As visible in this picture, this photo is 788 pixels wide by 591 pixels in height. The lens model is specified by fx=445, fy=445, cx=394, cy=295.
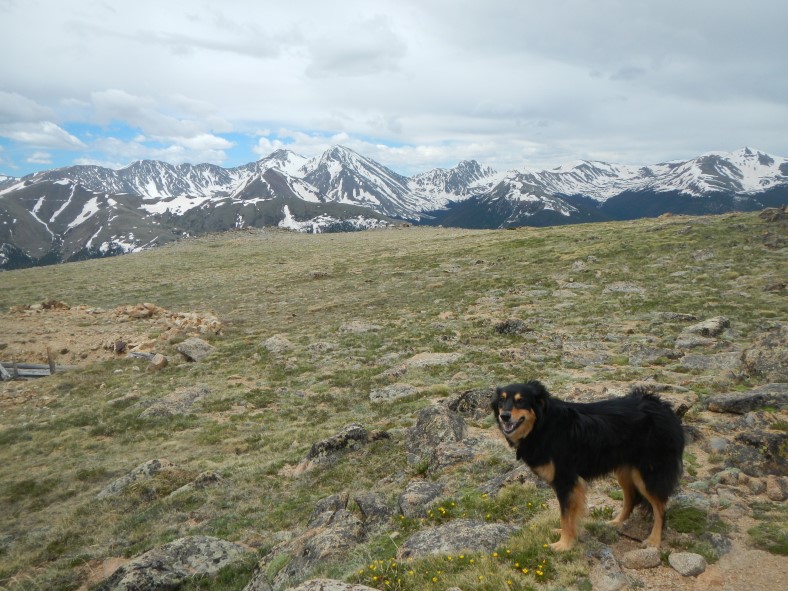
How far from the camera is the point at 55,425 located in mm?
18938

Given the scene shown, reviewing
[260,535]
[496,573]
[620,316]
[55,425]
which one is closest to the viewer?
[496,573]

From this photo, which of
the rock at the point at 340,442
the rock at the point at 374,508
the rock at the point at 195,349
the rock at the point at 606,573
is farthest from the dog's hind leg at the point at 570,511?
the rock at the point at 195,349

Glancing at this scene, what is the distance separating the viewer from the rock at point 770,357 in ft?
44.6

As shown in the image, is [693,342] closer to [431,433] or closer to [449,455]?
[431,433]

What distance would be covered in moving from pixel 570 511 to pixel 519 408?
1.80 meters

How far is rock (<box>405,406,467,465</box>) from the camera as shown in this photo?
12.2m

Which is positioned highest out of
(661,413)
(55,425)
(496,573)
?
(661,413)

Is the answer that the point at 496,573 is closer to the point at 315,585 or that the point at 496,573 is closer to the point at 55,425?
the point at 315,585

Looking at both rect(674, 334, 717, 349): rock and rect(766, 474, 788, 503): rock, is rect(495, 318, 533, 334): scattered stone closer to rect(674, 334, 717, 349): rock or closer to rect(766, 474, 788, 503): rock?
rect(674, 334, 717, 349): rock

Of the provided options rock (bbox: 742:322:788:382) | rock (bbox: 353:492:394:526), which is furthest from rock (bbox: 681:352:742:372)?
rock (bbox: 353:492:394:526)

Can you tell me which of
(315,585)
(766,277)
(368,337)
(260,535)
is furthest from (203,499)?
(766,277)

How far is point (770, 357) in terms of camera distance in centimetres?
1402

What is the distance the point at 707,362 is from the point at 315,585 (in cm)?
1643

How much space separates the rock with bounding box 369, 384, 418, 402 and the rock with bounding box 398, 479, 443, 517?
7501 mm
